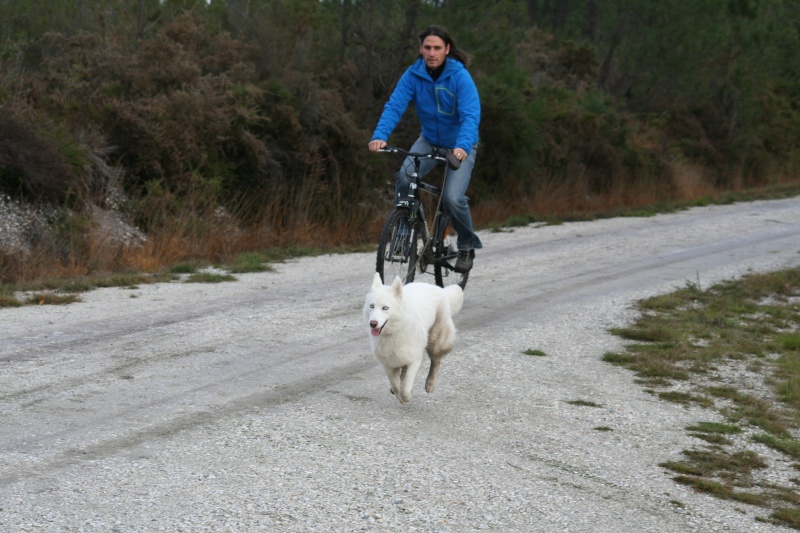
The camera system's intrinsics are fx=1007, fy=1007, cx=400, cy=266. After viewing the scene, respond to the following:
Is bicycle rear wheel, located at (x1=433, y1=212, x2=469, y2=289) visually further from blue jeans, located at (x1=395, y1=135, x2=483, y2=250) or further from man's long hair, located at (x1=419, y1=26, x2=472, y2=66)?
man's long hair, located at (x1=419, y1=26, x2=472, y2=66)

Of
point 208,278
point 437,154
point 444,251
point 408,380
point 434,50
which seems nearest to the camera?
point 408,380

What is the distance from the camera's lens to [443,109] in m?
8.80

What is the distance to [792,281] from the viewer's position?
12.4 meters

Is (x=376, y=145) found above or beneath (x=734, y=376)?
above

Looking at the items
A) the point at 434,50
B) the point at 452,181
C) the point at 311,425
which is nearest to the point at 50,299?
the point at 452,181

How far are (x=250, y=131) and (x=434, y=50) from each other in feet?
23.3

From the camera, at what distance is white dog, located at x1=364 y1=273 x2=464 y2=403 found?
19.2 feet

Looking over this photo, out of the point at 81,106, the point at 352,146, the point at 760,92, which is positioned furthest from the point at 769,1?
the point at 81,106

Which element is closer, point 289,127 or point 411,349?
point 411,349

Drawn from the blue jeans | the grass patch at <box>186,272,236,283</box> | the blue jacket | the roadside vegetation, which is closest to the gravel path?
the roadside vegetation

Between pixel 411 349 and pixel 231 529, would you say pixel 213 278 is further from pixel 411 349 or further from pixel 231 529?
pixel 231 529

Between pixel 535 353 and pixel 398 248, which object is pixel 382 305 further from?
pixel 398 248

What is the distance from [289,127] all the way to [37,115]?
4.18m

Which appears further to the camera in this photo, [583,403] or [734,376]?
[734,376]
